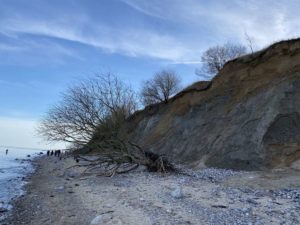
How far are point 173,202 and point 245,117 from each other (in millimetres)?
8886

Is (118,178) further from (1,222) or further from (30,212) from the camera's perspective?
(1,222)

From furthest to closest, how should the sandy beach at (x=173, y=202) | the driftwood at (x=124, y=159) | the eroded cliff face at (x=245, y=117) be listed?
the driftwood at (x=124, y=159)
the eroded cliff face at (x=245, y=117)
the sandy beach at (x=173, y=202)

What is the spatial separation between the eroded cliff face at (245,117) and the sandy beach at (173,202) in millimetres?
1572

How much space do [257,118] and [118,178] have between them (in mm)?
6297

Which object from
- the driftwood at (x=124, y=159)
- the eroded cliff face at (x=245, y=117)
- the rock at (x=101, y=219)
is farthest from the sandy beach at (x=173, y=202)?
the driftwood at (x=124, y=159)

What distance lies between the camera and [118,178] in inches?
625

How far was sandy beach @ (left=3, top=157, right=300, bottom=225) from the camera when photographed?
831 centimetres

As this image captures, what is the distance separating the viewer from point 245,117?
58.1 feet

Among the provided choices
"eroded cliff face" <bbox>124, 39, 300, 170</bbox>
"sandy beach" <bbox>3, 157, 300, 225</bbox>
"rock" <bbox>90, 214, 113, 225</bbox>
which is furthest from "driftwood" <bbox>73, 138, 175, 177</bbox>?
"rock" <bbox>90, 214, 113, 225</bbox>

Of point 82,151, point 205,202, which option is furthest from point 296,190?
point 82,151

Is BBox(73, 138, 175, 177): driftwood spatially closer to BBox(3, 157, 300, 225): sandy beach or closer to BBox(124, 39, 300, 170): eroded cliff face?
BBox(124, 39, 300, 170): eroded cliff face

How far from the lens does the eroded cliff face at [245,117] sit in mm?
15414

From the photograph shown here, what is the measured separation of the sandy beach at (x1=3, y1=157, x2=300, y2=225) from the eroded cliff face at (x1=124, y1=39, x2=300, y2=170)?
157 centimetres

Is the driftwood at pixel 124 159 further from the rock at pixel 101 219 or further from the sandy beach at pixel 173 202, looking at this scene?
the rock at pixel 101 219
